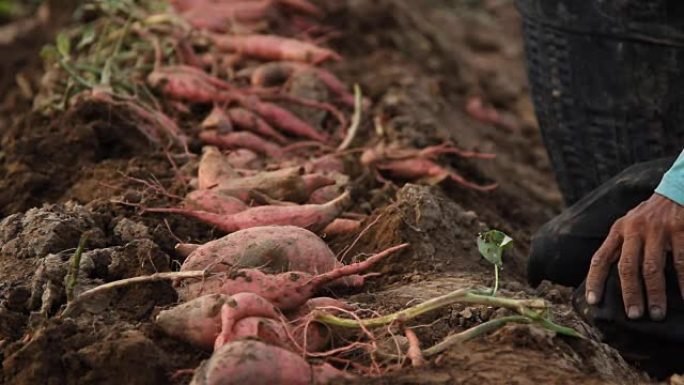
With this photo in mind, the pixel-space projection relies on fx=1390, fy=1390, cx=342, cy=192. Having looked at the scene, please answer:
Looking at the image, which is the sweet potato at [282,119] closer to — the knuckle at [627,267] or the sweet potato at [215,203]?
the sweet potato at [215,203]

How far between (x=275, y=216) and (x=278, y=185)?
24 cm

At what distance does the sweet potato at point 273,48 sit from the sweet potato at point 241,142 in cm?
69

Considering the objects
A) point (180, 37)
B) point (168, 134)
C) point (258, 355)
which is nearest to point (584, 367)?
point (258, 355)

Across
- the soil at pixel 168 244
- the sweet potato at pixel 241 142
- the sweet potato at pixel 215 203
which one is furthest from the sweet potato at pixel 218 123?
the sweet potato at pixel 215 203

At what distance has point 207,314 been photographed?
2.55m

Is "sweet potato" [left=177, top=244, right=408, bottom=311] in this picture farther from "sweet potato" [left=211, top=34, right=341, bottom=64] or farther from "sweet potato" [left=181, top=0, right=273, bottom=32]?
"sweet potato" [left=181, top=0, right=273, bottom=32]

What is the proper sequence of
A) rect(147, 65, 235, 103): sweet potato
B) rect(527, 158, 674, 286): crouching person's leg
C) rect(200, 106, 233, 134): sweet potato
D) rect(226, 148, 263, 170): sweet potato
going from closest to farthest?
1. rect(527, 158, 674, 286): crouching person's leg
2. rect(226, 148, 263, 170): sweet potato
3. rect(200, 106, 233, 134): sweet potato
4. rect(147, 65, 235, 103): sweet potato

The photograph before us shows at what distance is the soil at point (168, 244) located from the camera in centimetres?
248

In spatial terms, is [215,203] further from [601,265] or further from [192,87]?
[192,87]

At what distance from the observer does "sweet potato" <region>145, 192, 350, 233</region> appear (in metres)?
3.14

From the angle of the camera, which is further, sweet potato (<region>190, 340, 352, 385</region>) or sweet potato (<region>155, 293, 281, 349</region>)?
sweet potato (<region>155, 293, 281, 349</region>)

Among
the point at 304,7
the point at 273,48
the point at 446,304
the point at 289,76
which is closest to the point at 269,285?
the point at 446,304

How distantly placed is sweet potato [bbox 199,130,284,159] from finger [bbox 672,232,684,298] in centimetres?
149

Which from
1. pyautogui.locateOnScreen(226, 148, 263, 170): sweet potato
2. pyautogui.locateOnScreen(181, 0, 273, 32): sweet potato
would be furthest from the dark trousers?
pyautogui.locateOnScreen(181, 0, 273, 32): sweet potato
